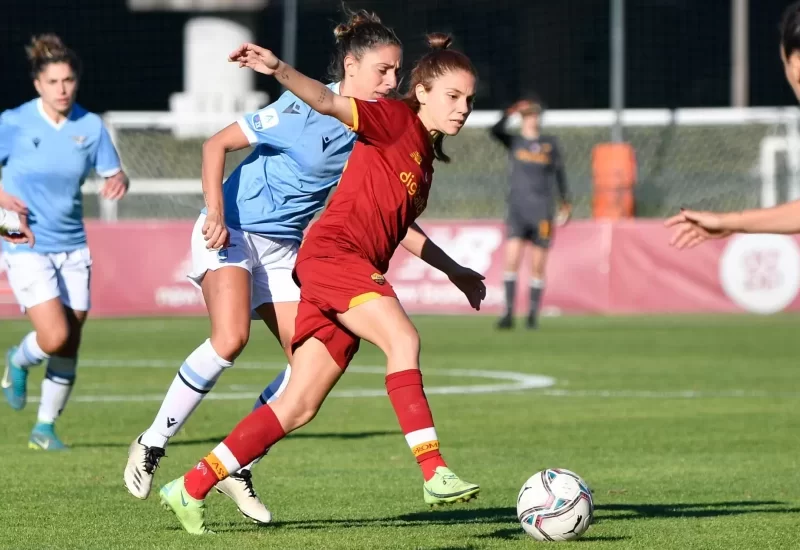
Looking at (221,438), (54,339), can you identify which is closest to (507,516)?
(221,438)

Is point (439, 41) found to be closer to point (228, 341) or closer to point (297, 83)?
point (297, 83)

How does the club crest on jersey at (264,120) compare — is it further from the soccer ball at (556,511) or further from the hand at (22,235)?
the hand at (22,235)

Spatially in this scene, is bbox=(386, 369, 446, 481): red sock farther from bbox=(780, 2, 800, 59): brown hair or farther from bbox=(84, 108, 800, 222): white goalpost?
bbox=(84, 108, 800, 222): white goalpost

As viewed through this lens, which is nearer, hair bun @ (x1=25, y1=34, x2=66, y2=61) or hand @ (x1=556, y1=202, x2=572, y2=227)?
hair bun @ (x1=25, y1=34, x2=66, y2=61)

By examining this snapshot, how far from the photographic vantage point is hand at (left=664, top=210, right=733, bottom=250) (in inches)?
185

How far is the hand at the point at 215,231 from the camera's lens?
606cm

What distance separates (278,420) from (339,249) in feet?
2.21

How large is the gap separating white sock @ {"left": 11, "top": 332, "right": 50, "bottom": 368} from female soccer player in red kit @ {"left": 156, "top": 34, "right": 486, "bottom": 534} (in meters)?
3.46

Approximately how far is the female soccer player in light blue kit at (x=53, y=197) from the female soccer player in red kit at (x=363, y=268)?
10.2 ft

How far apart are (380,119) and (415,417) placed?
1.08 m

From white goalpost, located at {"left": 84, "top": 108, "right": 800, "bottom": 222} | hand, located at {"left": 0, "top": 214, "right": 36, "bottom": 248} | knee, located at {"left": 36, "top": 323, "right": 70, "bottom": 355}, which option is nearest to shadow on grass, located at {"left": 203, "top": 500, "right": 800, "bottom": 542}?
hand, located at {"left": 0, "top": 214, "right": 36, "bottom": 248}

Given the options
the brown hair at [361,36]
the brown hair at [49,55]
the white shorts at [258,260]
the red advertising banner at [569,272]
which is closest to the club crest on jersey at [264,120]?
the brown hair at [361,36]

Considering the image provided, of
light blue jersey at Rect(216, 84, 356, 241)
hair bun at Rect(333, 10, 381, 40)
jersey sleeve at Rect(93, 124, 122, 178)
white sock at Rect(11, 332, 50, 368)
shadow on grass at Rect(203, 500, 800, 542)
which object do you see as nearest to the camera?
shadow on grass at Rect(203, 500, 800, 542)

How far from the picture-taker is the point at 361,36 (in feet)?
20.5
